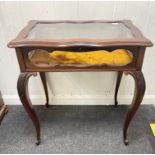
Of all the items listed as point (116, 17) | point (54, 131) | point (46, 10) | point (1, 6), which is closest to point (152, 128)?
point (54, 131)

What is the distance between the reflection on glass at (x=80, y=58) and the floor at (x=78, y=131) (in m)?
0.58

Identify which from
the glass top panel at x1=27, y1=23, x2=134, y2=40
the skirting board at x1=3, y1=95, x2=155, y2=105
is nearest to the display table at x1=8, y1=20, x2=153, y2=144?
the glass top panel at x1=27, y1=23, x2=134, y2=40

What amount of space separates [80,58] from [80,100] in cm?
64

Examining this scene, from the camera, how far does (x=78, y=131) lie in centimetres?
124

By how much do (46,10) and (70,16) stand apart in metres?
0.15

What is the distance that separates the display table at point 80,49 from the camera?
0.77m

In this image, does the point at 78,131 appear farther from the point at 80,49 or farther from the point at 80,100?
the point at 80,49

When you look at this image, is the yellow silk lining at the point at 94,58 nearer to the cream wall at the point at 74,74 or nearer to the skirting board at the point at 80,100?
the cream wall at the point at 74,74

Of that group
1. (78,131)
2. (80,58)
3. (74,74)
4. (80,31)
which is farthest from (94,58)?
(78,131)

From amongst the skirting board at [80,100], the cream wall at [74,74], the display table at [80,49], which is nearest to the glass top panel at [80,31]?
the display table at [80,49]

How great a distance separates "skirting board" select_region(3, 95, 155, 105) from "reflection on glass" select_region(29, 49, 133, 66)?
594 mm

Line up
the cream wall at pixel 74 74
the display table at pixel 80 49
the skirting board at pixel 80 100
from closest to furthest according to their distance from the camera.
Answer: the display table at pixel 80 49 → the cream wall at pixel 74 74 → the skirting board at pixel 80 100

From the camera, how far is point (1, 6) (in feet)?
3.60

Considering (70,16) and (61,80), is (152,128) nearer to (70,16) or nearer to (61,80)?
(61,80)
